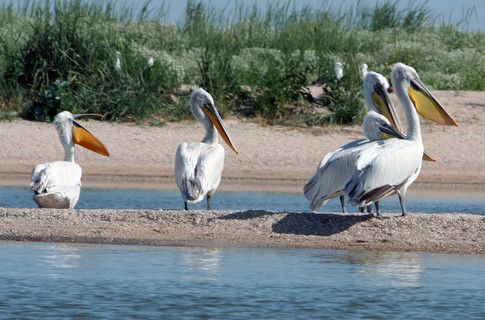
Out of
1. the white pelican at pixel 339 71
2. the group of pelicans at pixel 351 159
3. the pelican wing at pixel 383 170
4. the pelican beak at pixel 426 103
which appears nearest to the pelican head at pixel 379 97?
the group of pelicans at pixel 351 159

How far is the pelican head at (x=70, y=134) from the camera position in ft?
38.5

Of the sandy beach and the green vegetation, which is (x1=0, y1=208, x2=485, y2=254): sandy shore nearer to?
the sandy beach

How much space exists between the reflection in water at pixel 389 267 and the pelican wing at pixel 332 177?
530mm

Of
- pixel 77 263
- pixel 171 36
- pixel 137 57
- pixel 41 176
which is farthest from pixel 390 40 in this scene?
pixel 77 263

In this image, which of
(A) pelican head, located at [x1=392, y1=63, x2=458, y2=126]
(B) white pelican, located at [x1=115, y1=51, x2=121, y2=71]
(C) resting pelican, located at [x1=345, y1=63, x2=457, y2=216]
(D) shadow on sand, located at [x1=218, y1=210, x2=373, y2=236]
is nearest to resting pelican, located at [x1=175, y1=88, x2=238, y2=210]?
(D) shadow on sand, located at [x1=218, y1=210, x2=373, y2=236]

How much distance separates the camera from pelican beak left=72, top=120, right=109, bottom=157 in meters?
12.0

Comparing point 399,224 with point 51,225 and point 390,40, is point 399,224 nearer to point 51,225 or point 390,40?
point 51,225

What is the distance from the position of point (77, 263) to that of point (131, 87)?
27.4 feet

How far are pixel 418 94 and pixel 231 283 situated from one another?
318 cm

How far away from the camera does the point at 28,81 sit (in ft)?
57.3

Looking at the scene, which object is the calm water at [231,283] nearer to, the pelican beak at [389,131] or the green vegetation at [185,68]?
the pelican beak at [389,131]

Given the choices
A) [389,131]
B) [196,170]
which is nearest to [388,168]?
[389,131]

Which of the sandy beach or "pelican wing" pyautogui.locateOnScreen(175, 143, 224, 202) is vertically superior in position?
"pelican wing" pyautogui.locateOnScreen(175, 143, 224, 202)

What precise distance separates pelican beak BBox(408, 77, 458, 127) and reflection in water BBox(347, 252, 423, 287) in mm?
1884
